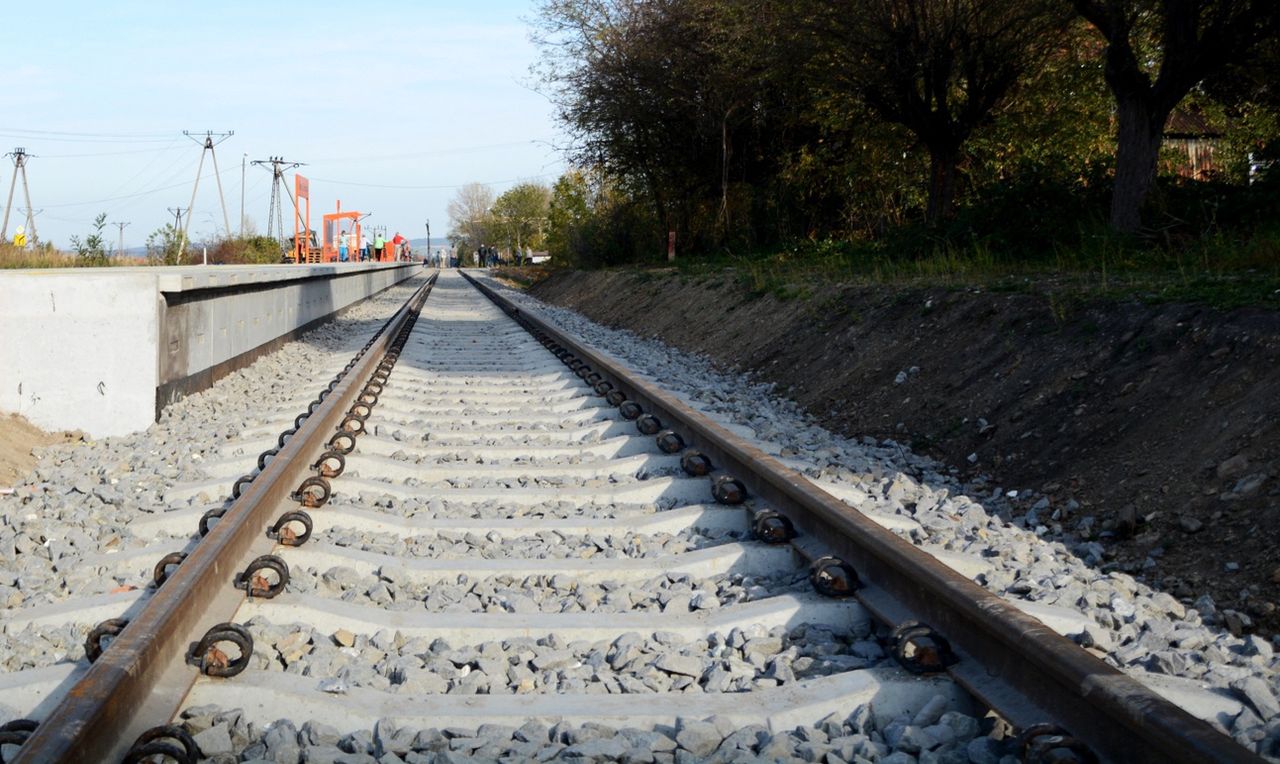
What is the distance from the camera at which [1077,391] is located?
6.36m

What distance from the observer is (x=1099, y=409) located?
601cm

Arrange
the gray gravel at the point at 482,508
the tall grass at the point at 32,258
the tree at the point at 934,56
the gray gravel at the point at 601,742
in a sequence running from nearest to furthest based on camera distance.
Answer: the gray gravel at the point at 601,742
the gray gravel at the point at 482,508
the tree at the point at 934,56
the tall grass at the point at 32,258

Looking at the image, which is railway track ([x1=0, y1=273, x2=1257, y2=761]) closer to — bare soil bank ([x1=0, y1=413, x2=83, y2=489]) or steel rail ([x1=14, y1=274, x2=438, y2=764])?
steel rail ([x1=14, y1=274, x2=438, y2=764])

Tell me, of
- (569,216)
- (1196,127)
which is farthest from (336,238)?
(1196,127)

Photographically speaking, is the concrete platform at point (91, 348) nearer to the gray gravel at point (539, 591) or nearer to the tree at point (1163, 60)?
the gray gravel at point (539, 591)

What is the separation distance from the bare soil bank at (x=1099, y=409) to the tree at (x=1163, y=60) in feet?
11.5

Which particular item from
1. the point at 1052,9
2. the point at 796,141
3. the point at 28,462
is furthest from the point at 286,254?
the point at 28,462

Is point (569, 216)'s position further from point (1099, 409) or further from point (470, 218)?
point (470, 218)

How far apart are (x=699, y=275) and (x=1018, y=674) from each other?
56.9 feet

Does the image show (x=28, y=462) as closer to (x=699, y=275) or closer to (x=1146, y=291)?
(x=1146, y=291)

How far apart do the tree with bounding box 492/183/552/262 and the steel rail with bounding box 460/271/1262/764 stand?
114m

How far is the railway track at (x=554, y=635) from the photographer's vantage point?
256 centimetres

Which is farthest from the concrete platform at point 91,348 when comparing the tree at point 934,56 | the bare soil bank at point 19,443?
the tree at point 934,56

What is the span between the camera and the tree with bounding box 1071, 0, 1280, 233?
11695 mm
